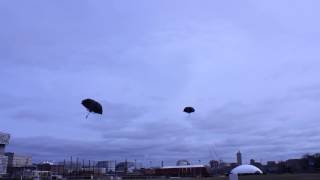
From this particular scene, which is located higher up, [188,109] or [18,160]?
[18,160]

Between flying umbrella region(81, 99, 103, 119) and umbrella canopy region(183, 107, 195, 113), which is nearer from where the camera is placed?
flying umbrella region(81, 99, 103, 119)

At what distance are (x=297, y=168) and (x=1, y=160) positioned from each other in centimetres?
12583

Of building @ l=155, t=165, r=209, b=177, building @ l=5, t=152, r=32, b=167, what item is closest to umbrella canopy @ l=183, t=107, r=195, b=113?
building @ l=155, t=165, r=209, b=177

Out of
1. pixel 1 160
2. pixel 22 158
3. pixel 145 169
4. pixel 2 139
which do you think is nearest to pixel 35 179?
pixel 1 160

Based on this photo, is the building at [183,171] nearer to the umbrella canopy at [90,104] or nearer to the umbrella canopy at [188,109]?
the umbrella canopy at [188,109]

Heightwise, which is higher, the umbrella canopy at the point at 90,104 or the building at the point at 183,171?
the umbrella canopy at the point at 90,104

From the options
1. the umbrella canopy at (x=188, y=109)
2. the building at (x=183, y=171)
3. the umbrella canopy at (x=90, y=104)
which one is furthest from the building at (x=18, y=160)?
the umbrella canopy at (x=90, y=104)

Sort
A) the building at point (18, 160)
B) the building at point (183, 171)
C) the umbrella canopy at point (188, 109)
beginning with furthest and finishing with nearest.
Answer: the building at point (18, 160), the building at point (183, 171), the umbrella canopy at point (188, 109)

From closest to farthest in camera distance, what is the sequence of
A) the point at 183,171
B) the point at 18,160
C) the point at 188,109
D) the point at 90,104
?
the point at 90,104 < the point at 188,109 < the point at 183,171 < the point at 18,160

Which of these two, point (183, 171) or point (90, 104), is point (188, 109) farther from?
point (183, 171)

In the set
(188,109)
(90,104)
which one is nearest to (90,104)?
(90,104)

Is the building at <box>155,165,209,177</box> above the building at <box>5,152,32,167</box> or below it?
below

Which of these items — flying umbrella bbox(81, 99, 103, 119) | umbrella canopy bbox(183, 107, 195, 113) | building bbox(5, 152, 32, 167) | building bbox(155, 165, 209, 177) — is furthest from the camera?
building bbox(5, 152, 32, 167)

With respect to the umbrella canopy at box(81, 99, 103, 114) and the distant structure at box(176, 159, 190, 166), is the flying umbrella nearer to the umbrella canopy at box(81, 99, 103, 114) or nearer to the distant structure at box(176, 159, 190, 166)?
the umbrella canopy at box(81, 99, 103, 114)
